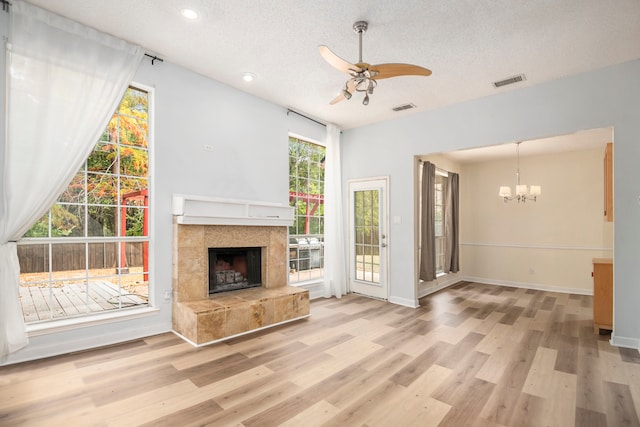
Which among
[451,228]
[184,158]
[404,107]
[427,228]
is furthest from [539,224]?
[184,158]

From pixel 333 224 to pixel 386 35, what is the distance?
3.19 metres

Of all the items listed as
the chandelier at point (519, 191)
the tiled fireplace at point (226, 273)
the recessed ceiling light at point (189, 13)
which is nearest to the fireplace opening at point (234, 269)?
the tiled fireplace at point (226, 273)

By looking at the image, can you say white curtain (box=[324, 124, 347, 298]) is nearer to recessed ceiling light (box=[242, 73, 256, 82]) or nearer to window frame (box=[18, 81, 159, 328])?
recessed ceiling light (box=[242, 73, 256, 82])

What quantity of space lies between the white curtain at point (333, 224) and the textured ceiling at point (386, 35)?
164 centimetres

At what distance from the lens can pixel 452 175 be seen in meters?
6.90

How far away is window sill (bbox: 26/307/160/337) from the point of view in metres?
2.85

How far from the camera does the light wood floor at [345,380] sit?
2125mm

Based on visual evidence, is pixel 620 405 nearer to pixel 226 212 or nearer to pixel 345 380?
pixel 345 380

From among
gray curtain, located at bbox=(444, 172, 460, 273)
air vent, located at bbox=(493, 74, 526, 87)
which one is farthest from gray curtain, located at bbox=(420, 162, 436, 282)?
air vent, located at bbox=(493, 74, 526, 87)

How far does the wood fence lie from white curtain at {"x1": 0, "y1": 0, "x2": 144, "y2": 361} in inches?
11.3

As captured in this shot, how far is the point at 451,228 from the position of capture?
682 centimetres

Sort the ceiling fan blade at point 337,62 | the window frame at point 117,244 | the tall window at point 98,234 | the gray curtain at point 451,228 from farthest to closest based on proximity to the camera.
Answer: the gray curtain at point 451,228 < the tall window at point 98,234 < the window frame at point 117,244 < the ceiling fan blade at point 337,62

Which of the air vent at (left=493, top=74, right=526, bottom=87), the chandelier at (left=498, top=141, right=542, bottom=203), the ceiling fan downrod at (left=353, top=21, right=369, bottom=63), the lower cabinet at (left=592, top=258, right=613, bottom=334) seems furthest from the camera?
the chandelier at (left=498, top=141, right=542, bottom=203)

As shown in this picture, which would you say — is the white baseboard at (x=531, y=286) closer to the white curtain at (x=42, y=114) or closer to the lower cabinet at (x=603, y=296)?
the lower cabinet at (x=603, y=296)
